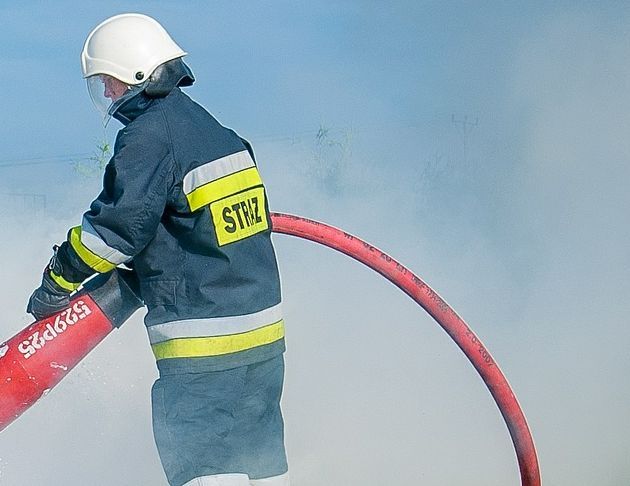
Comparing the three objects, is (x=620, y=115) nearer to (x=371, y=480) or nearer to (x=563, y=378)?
(x=563, y=378)

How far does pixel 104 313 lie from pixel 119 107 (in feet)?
2.19

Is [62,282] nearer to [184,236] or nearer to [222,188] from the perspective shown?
[184,236]

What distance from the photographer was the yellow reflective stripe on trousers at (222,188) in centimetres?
322

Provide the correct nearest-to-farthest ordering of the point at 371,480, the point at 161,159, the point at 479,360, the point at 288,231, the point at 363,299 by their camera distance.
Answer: the point at 161,159 < the point at 288,231 < the point at 479,360 < the point at 371,480 < the point at 363,299

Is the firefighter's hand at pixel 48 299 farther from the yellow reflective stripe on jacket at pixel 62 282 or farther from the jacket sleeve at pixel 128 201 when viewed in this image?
the jacket sleeve at pixel 128 201

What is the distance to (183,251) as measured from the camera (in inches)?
130

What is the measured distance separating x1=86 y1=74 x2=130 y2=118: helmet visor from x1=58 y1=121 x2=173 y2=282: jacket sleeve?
0.69 ft

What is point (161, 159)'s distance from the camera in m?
3.17

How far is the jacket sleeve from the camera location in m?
3.12

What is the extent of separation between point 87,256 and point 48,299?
313 millimetres

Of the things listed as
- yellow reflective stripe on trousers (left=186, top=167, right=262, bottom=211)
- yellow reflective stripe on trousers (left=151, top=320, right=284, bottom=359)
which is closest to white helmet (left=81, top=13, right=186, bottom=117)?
yellow reflective stripe on trousers (left=186, top=167, right=262, bottom=211)

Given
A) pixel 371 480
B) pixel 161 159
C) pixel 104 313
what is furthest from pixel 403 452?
pixel 161 159

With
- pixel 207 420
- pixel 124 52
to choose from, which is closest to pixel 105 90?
pixel 124 52

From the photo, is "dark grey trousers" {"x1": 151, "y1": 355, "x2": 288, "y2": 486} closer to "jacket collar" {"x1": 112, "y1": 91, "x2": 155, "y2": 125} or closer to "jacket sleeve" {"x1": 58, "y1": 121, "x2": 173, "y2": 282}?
"jacket sleeve" {"x1": 58, "y1": 121, "x2": 173, "y2": 282}
